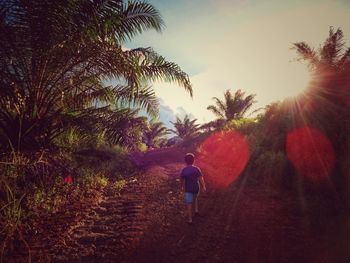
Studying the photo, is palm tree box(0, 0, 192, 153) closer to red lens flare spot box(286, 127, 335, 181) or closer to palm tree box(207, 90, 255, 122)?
red lens flare spot box(286, 127, 335, 181)

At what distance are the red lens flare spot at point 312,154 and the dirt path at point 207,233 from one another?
52.6 inches

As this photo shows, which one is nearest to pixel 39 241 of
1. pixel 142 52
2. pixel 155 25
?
pixel 142 52

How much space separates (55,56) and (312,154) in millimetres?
7117

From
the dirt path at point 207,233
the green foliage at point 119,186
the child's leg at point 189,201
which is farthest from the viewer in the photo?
the green foliage at point 119,186

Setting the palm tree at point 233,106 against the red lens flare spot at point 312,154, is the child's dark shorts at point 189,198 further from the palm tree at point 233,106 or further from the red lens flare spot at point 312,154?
the palm tree at point 233,106

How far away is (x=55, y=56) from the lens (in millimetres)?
5828

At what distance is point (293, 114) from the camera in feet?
34.3

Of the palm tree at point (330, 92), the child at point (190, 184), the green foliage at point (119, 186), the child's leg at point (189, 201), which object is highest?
the palm tree at point (330, 92)

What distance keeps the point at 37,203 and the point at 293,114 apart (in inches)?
352

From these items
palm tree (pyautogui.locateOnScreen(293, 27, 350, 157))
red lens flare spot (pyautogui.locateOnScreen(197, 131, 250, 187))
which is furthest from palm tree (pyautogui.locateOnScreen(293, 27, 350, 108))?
red lens flare spot (pyautogui.locateOnScreen(197, 131, 250, 187))

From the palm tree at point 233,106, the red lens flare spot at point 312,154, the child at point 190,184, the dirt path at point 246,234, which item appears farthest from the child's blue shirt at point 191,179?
the palm tree at point 233,106

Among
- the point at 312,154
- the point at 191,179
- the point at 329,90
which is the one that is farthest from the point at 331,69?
the point at 191,179

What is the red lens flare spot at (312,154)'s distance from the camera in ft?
25.0

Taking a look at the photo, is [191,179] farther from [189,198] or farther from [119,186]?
[119,186]
